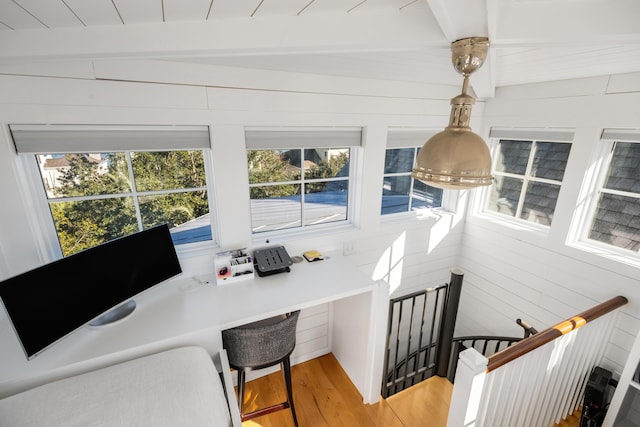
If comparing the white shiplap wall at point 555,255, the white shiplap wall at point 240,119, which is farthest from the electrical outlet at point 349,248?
the white shiplap wall at point 555,255

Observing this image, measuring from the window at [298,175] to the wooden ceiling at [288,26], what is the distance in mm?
806

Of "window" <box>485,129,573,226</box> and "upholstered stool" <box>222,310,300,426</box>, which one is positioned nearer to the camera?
"upholstered stool" <box>222,310,300,426</box>

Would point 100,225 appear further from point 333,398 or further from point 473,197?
point 473,197

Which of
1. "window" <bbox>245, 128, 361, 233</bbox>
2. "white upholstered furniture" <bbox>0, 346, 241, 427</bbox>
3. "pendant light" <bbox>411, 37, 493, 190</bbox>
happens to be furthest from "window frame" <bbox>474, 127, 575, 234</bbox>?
"white upholstered furniture" <bbox>0, 346, 241, 427</bbox>

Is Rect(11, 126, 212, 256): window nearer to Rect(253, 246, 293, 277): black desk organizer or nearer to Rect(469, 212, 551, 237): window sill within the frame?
Rect(253, 246, 293, 277): black desk organizer

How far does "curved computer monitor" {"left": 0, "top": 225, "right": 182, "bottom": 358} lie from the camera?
1.18 meters

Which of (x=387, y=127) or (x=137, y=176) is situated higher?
(x=387, y=127)

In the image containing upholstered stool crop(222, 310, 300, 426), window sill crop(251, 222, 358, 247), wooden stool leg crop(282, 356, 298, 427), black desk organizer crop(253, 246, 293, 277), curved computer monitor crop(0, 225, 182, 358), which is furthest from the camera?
window sill crop(251, 222, 358, 247)

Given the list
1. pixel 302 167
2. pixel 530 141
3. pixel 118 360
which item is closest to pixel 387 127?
pixel 302 167

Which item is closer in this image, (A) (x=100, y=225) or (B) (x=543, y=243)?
(A) (x=100, y=225)

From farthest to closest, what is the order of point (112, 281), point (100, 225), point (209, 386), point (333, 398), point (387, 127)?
point (387, 127)
point (333, 398)
point (100, 225)
point (112, 281)
point (209, 386)

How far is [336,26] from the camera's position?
114cm

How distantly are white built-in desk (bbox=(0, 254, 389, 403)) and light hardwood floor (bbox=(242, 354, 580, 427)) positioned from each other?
0.11 m

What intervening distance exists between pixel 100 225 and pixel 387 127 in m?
2.05
